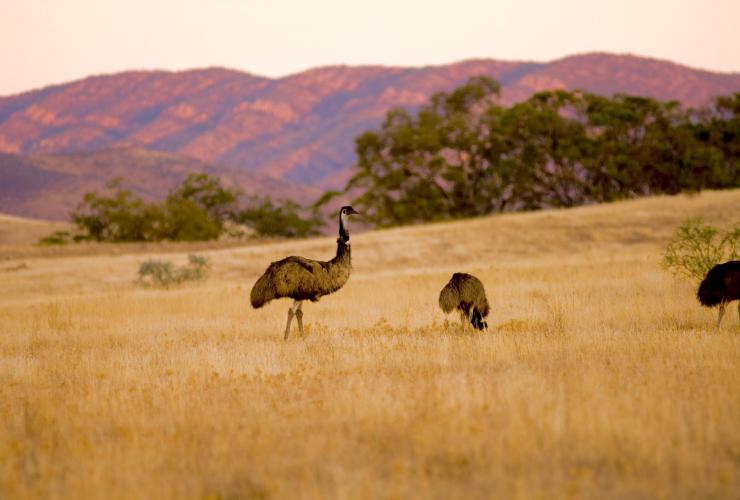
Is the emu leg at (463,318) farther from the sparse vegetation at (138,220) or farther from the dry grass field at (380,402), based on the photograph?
the sparse vegetation at (138,220)

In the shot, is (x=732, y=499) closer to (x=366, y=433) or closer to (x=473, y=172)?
(x=366, y=433)

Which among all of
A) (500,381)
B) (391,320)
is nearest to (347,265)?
(391,320)

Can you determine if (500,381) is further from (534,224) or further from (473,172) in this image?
(473,172)

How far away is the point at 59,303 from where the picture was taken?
21.9m

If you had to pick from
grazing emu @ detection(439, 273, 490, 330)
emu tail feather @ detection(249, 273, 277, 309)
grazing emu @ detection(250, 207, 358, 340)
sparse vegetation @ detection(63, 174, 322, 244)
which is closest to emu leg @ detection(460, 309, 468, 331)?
grazing emu @ detection(439, 273, 490, 330)

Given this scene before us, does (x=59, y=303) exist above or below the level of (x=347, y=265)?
below

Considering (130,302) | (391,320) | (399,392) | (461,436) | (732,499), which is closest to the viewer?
(732,499)

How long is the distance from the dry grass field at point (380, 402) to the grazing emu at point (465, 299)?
1.65 ft

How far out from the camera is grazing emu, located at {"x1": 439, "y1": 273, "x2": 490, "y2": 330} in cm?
1376

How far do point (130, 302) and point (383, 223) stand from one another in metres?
41.2

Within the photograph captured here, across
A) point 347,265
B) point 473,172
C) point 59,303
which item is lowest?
point 59,303

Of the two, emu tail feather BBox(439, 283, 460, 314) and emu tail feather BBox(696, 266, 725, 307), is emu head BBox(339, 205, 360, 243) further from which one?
emu tail feather BBox(696, 266, 725, 307)

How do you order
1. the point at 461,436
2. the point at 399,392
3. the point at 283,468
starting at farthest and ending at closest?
the point at 399,392 → the point at 461,436 → the point at 283,468

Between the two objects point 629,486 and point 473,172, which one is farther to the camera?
point 473,172
